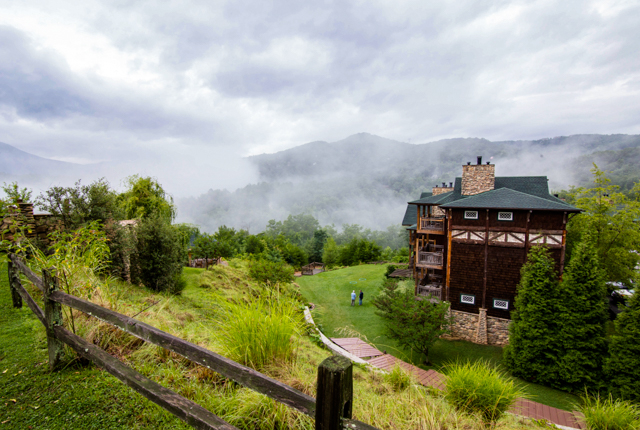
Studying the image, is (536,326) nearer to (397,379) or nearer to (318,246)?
(397,379)

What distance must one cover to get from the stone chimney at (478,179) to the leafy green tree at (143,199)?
18.5 m

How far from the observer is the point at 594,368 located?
923 centimetres

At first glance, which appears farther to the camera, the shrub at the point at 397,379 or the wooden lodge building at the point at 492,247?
the wooden lodge building at the point at 492,247

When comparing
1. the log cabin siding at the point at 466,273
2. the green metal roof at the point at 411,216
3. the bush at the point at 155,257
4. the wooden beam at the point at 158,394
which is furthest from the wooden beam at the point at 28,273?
the green metal roof at the point at 411,216

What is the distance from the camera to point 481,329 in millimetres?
13117

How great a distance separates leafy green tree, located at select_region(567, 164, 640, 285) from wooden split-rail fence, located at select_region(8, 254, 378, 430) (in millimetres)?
17346

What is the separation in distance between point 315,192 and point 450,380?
7602 inches

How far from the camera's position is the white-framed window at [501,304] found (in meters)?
12.8

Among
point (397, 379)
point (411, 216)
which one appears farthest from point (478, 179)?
point (397, 379)

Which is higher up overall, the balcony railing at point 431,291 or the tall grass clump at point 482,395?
the tall grass clump at point 482,395

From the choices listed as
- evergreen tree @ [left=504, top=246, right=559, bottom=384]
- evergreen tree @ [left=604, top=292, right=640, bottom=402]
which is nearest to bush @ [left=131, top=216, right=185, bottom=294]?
evergreen tree @ [left=504, top=246, right=559, bottom=384]

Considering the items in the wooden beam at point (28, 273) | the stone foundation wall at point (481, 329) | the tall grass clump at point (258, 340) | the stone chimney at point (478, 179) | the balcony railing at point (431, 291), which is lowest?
Answer: the stone foundation wall at point (481, 329)

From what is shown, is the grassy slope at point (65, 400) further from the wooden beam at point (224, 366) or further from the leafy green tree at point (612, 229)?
the leafy green tree at point (612, 229)

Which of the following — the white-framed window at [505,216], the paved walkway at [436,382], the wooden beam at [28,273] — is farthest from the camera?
the white-framed window at [505,216]
